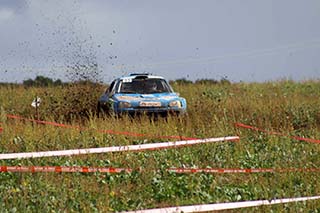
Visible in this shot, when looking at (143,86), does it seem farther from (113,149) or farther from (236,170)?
(236,170)

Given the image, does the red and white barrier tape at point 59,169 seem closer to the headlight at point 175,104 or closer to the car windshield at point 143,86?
the headlight at point 175,104

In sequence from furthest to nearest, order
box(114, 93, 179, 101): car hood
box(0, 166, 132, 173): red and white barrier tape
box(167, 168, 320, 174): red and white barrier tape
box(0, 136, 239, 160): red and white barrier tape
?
box(114, 93, 179, 101): car hood, box(0, 136, 239, 160): red and white barrier tape, box(167, 168, 320, 174): red and white barrier tape, box(0, 166, 132, 173): red and white barrier tape

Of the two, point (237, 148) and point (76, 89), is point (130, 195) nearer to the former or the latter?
point (237, 148)

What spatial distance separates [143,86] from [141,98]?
87 cm

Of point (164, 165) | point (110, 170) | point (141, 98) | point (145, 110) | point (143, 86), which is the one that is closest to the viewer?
point (110, 170)

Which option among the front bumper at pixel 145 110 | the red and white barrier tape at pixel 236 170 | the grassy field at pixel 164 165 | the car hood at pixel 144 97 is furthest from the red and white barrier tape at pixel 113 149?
the car hood at pixel 144 97

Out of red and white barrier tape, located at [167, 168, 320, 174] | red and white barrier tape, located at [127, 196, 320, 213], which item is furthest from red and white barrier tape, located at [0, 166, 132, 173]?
red and white barrier tape, located at [127, 196, 320, 213]

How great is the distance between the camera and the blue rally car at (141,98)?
625 inches

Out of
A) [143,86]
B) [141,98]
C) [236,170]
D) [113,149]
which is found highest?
[143,86]

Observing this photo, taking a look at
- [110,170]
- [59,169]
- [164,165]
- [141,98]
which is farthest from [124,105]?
[59,169]

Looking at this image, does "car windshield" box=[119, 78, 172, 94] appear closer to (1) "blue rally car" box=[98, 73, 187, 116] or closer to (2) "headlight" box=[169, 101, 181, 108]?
(1) "blue rally car" box=[98, 73, 187, 116]

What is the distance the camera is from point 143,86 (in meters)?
16.8

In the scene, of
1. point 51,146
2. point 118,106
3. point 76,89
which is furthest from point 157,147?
point 76,89

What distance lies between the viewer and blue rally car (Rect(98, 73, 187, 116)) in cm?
1588
